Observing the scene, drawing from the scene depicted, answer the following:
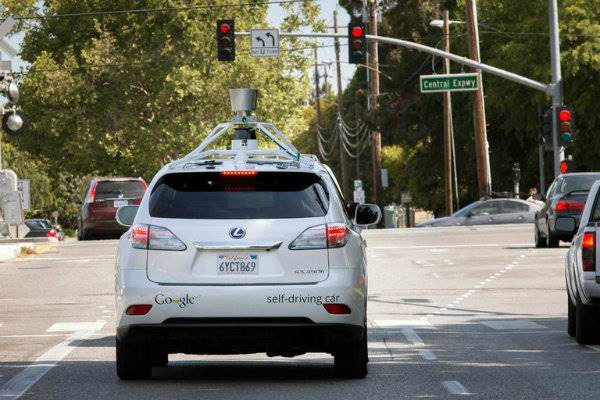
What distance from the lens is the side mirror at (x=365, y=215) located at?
548 inches

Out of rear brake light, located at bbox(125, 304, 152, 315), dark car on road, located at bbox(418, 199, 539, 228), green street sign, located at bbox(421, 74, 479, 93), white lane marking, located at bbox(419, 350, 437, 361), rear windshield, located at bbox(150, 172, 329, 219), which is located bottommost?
dark car on road, located at bbox(418, 199, 539, 228)

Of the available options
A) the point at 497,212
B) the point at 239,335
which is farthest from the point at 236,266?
the point at 497,212

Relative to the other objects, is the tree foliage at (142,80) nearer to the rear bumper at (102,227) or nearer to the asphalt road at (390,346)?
the rear bumper at (102,227)

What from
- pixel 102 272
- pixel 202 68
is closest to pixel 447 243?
pixel 102 272

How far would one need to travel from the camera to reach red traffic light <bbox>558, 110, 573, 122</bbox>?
128 feet

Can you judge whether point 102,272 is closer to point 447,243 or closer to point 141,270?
point 447,243

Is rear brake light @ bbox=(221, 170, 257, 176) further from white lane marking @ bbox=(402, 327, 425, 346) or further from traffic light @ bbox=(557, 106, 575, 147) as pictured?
traffic light @ bbox=(557, 106, 575, 147)

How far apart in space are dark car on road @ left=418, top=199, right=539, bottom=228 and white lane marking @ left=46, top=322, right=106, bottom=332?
34.7m

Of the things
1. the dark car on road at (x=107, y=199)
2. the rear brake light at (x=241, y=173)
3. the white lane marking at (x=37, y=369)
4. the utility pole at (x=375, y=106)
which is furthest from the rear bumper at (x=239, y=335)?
the utility pole at (x=375, y=106)

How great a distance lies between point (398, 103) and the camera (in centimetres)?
8344

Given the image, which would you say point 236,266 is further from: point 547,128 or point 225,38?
point 225,38

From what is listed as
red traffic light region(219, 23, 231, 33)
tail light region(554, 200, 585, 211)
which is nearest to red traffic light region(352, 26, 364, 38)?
red traffic light region(219, 23, 231, 33)

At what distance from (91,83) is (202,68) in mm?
5096

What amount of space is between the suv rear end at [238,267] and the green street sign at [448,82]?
103 feet
